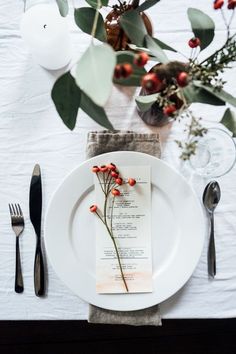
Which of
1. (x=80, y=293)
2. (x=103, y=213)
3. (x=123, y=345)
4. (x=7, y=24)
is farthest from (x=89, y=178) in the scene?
(x=123, y=345)

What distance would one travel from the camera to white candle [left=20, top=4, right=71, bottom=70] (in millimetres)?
627

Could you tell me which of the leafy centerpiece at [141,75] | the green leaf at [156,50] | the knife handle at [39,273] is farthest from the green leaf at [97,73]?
the knife handle at [39,273]

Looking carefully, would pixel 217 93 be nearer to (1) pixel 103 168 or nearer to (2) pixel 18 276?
(1) pixel 103 168

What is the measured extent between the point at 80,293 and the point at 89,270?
0.13ft

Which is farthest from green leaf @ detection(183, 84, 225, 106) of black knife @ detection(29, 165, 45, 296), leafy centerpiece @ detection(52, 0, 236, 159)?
black knife @ detection(29, 165, 45, 296)

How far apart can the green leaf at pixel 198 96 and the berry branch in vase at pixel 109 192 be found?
0.22 metres

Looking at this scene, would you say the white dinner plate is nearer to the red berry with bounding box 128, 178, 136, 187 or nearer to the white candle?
the red berry with bounding box 128, 178, 136, 187

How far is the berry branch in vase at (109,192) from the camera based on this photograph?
63cm

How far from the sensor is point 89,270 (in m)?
0.64

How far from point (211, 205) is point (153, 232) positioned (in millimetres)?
111

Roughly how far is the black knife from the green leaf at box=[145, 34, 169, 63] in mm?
311

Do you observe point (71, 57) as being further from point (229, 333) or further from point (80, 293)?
point (229, 333)

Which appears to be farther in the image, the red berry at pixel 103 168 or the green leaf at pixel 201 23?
the red berry at pixel 103 168

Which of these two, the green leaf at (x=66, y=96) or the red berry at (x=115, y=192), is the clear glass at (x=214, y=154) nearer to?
the red berry at (x=115, y=192)
